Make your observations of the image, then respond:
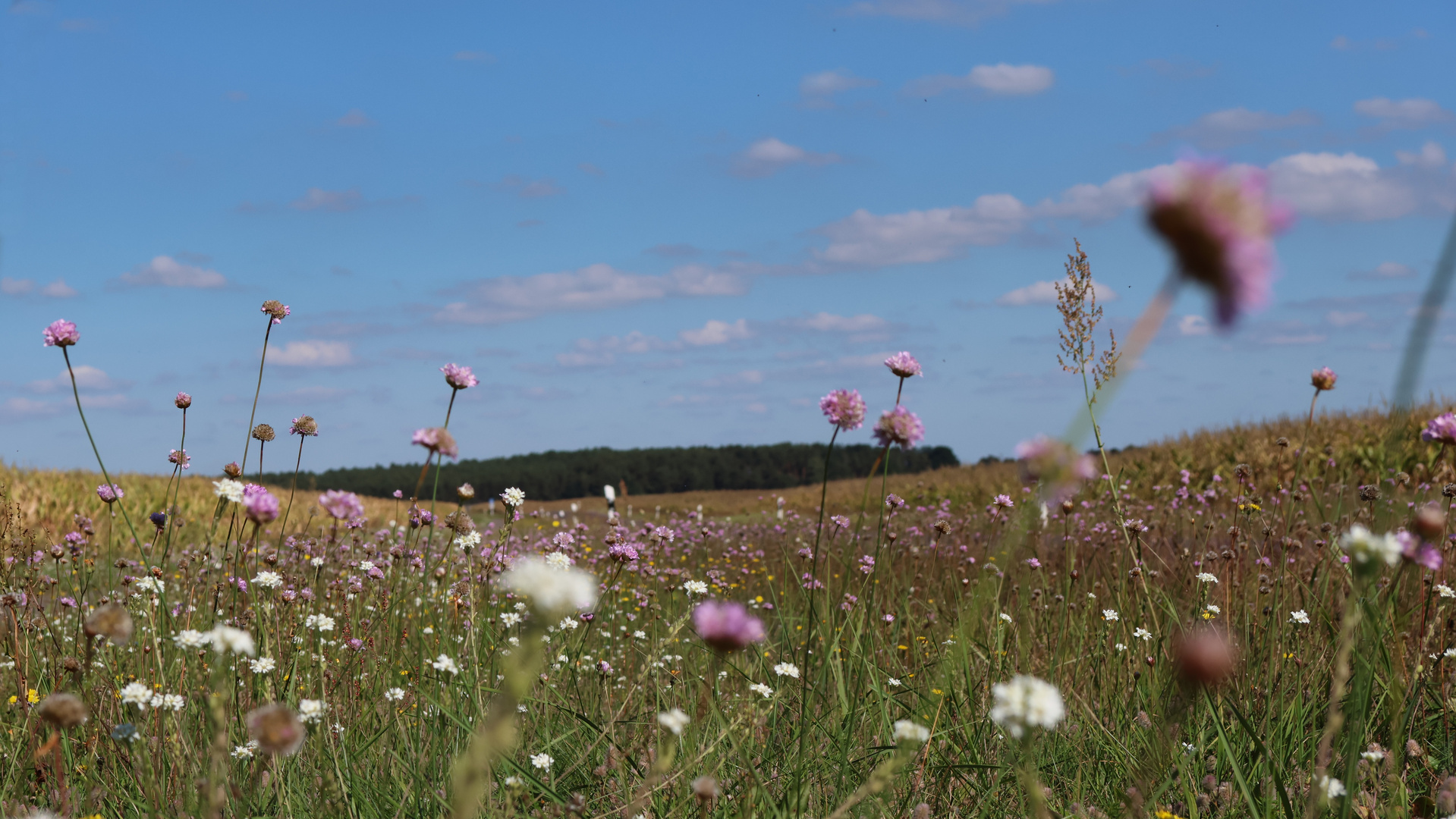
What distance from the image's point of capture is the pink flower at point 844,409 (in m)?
2.65

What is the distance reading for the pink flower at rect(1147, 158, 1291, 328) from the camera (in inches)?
44.2

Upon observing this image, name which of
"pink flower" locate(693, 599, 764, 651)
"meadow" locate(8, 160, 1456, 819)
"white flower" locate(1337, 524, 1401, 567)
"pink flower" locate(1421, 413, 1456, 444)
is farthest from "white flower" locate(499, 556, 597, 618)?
"pink flower" locate(1421, 413, 1456, 444)

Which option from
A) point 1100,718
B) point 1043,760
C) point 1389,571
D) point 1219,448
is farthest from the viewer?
point 1219,448

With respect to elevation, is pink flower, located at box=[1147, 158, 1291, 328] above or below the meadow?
above

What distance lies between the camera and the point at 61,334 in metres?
3.79

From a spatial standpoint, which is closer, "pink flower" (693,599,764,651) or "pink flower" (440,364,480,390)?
"pink flower" (693,599,764,651)

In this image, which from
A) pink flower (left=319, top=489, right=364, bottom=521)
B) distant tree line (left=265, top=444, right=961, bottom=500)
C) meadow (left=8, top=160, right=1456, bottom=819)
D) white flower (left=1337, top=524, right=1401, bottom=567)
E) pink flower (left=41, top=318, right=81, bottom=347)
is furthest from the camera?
distant tree line (left=265, top=444, right=961, bottom=500)

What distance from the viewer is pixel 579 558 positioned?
24.7 feet

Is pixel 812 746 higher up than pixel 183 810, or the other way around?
pixel 812 746

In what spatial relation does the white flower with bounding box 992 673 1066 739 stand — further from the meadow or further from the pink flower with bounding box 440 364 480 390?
the pink flower with bounding box 440 364 480 390

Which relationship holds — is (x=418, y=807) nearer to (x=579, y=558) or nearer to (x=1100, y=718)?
(x=1100, y=718)

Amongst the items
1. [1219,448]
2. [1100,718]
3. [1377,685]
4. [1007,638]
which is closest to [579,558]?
[1007,638]

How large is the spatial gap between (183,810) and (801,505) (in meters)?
18.3

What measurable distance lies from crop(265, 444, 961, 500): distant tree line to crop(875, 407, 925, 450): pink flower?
29.7 metres
